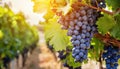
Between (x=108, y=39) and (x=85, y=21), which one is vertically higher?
(x=85, y=21)

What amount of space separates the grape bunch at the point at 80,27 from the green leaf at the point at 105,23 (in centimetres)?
4

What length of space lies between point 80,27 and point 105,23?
12 centimetres

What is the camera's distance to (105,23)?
1579 millimetres

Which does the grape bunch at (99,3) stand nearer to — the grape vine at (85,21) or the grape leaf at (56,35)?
the grape vine at (85,21)

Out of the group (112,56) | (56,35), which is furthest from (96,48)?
(56,35)

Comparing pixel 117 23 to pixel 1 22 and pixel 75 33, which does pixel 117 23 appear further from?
pixel 1 22

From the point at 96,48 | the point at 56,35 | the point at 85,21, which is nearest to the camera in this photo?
the point at 85,21

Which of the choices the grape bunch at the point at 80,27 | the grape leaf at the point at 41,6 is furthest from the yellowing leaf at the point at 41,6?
the grape bunch at the point at 80,27

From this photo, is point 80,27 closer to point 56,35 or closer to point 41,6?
point 56,35

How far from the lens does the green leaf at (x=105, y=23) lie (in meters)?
1.55

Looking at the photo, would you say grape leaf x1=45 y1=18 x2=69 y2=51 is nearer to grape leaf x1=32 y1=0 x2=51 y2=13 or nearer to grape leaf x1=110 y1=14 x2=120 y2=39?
grape leaf x1=32 y1=0 x2=51 y2=13

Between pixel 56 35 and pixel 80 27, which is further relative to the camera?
pixel 56 35

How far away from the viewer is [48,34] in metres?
1.69

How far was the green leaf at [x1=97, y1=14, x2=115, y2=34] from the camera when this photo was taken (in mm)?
1553
